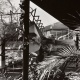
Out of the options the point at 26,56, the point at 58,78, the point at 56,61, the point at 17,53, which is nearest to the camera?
the point at 56,61

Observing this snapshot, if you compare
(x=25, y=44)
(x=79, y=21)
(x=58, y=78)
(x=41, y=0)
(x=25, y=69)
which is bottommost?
(x=58, y=78)

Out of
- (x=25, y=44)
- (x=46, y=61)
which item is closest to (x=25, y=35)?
(x=25, y=44)

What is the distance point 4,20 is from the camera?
5395 millimetres

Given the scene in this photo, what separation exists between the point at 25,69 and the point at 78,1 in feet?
3.03

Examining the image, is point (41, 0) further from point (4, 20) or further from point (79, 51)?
point (4, 20)

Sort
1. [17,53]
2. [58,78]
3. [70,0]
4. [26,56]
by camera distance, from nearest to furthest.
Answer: [70,0]
[26,56]
[58,78]
[17,53]

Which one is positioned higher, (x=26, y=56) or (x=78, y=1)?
(x=78, y=1)

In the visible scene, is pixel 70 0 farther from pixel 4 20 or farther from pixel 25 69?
pixel 4 20

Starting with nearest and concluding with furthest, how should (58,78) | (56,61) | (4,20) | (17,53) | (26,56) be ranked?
(56,61), (26,56), (58,78), (17,53), (4,20)

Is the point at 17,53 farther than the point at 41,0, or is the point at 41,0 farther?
the point at 17,53

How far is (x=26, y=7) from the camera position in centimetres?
218

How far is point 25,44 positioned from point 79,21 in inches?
25.8

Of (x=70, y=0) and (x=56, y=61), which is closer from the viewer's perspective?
(x=56, y=61)

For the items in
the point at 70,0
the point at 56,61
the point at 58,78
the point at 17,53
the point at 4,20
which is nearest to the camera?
the point at 56,61
